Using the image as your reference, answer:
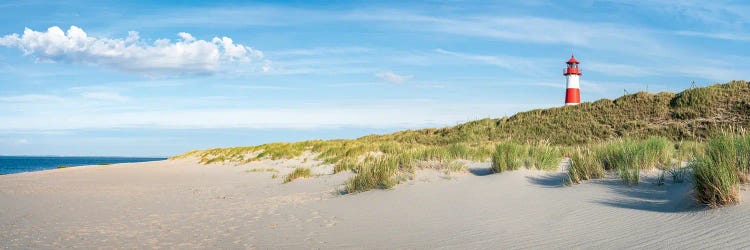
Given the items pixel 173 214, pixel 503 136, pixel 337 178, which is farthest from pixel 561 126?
pixel 173 214

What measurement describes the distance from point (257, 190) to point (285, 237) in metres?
5.89

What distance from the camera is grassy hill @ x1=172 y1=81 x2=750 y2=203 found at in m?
8.62

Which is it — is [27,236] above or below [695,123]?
below

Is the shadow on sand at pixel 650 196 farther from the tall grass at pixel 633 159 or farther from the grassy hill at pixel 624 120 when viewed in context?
the grassy hill at pixel 624 120

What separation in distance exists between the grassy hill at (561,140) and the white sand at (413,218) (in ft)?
1.64

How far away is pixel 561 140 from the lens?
32.9 metres

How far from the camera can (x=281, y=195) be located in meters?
10.7

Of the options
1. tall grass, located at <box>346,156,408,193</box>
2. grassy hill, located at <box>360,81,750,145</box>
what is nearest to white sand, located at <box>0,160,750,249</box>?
tall grass, located at <box>346,156,408,193</box>

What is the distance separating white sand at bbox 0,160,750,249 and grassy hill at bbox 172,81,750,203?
50 centimetres

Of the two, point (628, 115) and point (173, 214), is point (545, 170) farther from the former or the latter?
point (628, 115)

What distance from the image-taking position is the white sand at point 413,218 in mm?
4812

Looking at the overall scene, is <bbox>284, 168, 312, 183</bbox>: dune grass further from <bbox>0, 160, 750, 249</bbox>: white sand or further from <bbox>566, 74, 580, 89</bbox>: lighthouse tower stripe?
<bbox>566, 74, 580, 89</bbox>: lighthouse tower stripe

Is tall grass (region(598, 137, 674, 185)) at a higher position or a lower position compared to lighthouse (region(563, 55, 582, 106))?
lower

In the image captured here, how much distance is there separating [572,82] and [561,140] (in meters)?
11.8
